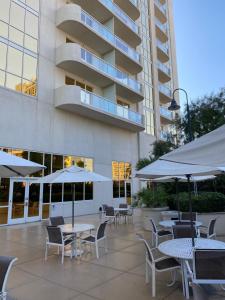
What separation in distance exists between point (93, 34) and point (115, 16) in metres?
4.43

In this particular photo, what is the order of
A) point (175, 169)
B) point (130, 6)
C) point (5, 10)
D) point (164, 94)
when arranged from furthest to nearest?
point (164, 94)
point (130, 6)
point (5, 10)
point (175, 169)

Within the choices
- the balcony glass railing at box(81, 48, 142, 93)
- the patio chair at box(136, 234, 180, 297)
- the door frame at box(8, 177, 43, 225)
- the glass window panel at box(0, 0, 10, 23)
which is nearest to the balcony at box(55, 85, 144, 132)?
the balcony glass railing at box(81, 48, 142, 93)

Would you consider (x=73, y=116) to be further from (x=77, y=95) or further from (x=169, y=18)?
(x=169, y=18)

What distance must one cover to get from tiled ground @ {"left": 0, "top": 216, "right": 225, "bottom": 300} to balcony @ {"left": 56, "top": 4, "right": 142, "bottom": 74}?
1551cm

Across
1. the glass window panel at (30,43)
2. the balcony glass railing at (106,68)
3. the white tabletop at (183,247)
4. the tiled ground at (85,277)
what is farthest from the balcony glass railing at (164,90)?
the white tabletop at (183,247)

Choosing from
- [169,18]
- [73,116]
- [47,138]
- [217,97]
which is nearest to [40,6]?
[73,116]

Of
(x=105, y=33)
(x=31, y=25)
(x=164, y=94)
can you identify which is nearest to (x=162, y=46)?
(x=164, y=94)

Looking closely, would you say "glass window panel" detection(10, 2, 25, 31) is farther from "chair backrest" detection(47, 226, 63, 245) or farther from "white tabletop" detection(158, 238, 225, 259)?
"white tabletop" detection(158, 238, 225, 259)

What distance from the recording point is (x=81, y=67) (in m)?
17.8

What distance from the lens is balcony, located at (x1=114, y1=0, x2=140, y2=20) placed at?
24.0m

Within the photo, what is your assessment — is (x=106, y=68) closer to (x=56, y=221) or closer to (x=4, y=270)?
(x=56, y=221)

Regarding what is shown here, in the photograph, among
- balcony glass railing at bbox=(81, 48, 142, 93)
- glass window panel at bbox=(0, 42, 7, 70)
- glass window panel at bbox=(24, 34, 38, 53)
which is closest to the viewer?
glass window panel at bbox=(0, 42, 7, 70)

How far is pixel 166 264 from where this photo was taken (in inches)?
191

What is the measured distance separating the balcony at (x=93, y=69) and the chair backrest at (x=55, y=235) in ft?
42.9
